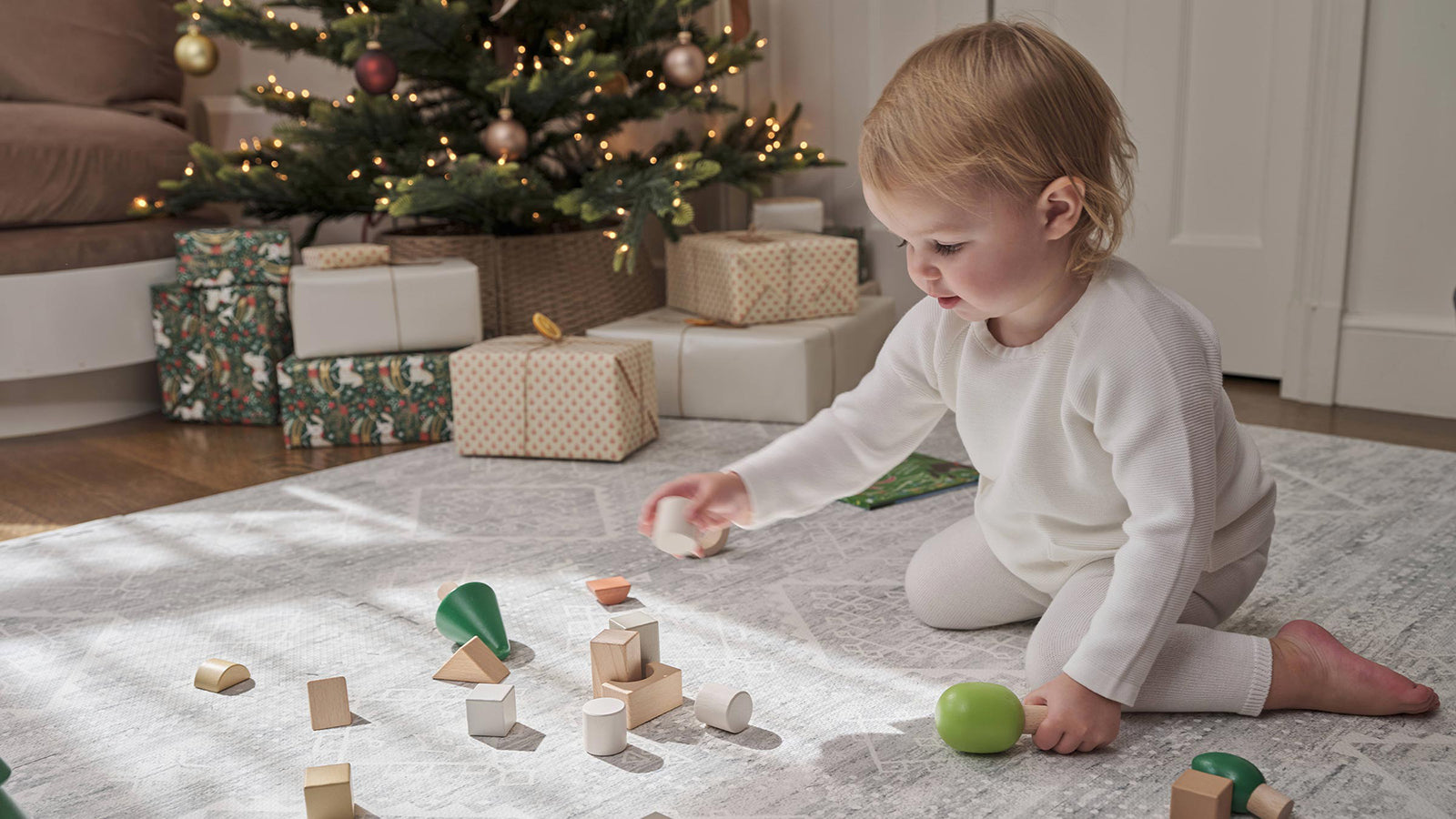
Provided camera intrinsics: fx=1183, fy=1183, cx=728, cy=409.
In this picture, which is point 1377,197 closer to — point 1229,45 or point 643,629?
point 1229,45

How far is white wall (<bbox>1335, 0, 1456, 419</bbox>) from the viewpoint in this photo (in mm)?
1931

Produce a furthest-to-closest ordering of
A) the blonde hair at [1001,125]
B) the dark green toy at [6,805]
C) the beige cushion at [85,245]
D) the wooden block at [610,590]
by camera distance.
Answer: the beige cushion at [85,245]
the wooden block at [610,590]
the blonde hair at [1001,125]
the dark green toy at [6,805]

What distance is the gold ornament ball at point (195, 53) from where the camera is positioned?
2.34 m

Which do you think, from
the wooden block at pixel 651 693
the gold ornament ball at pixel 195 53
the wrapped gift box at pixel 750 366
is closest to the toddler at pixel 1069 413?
the wooden block at pixel 651 693

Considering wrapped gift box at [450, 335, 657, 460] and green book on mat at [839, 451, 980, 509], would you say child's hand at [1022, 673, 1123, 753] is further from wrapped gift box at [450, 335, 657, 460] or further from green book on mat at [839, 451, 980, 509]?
wrapped gift box at [450, 335, 657, 460]

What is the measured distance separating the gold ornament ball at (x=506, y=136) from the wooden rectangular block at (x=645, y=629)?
120cm

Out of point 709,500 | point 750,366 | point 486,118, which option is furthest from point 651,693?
point 486,118

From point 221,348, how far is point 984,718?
161 centimetres

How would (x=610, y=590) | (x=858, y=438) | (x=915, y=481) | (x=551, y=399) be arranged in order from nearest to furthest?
(x=858, y=438) → (x=610, y=590) → (x=915, y=481) → (x=551, y=399)

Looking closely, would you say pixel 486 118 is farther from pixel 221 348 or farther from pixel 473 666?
pixel 473 666

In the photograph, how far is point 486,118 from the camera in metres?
2.21

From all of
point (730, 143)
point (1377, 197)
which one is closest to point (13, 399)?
point (730, 143)

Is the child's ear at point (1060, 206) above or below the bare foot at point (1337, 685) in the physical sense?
above

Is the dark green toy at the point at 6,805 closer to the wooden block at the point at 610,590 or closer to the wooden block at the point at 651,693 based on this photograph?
→ the wooden block at the point at 651,693
